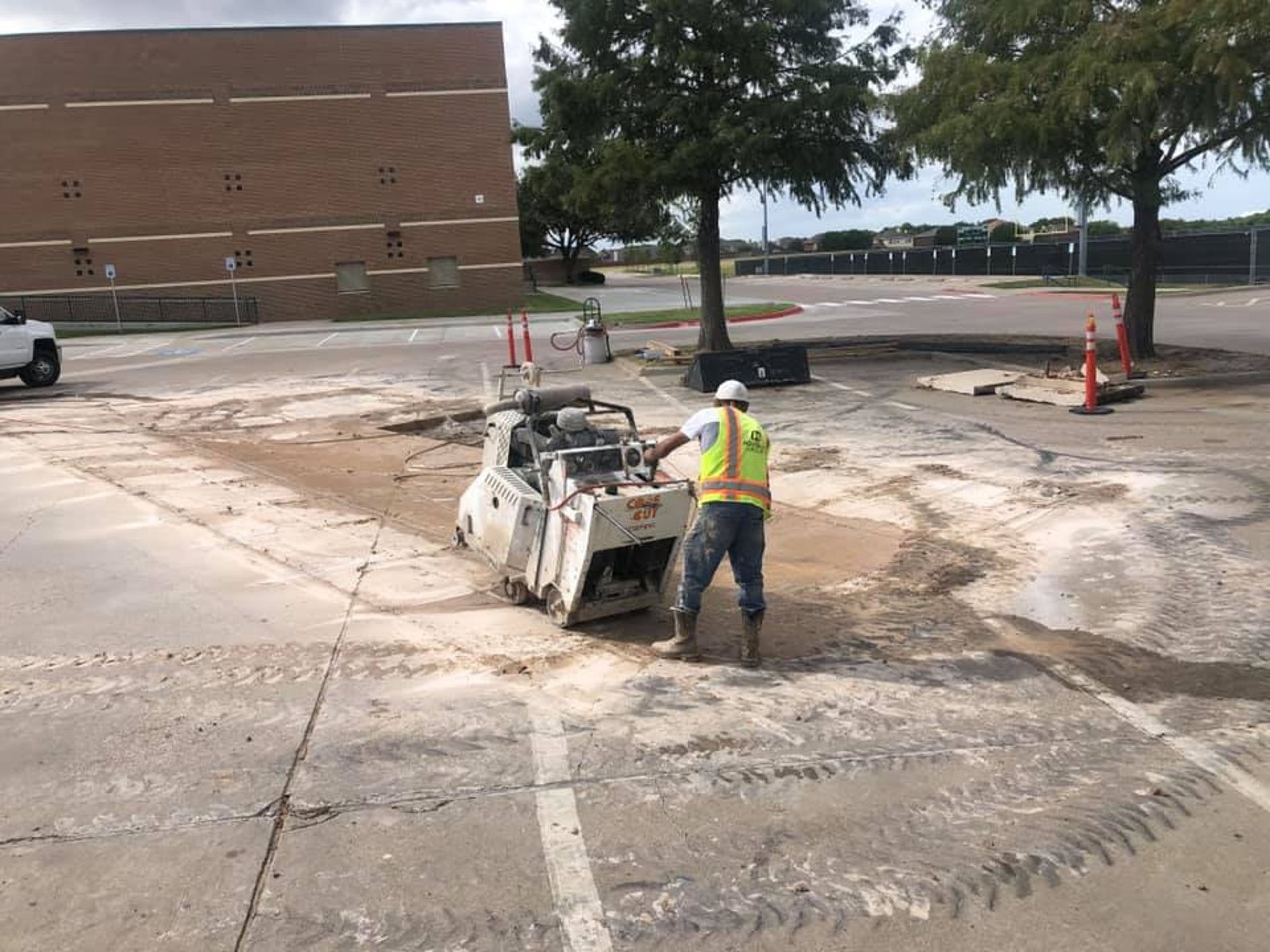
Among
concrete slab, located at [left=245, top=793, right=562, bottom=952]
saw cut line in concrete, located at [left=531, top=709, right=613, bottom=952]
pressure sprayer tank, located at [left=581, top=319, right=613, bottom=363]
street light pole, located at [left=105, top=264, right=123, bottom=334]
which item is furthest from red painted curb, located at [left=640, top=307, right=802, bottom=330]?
concrete slab, located at [left=245, top=793, right=562, bottom=952]

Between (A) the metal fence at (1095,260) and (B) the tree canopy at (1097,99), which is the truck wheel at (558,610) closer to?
(B) the tree canopy at (1097,99)

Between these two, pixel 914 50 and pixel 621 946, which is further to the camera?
pixel 914 50

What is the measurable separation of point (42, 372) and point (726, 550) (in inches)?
774

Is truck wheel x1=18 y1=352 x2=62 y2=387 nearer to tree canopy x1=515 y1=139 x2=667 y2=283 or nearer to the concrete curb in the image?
tree canopy x1=515 y1=139 x2=667 y2=283

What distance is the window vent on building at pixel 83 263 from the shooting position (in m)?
40.8

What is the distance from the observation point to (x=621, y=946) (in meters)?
3.08

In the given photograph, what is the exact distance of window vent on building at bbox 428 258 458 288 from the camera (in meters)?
43.9

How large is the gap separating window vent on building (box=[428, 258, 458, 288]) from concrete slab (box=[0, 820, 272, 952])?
138 ft

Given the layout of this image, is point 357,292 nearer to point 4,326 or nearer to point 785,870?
point 4,326

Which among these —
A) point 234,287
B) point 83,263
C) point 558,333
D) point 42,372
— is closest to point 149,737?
point 42,372

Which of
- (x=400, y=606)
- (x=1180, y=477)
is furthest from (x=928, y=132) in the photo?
(x=400, y=606)

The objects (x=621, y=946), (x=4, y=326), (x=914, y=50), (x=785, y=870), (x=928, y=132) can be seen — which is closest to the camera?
(x=621, y=946)

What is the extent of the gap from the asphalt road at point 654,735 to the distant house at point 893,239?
293ft

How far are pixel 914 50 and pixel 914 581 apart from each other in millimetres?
13903
